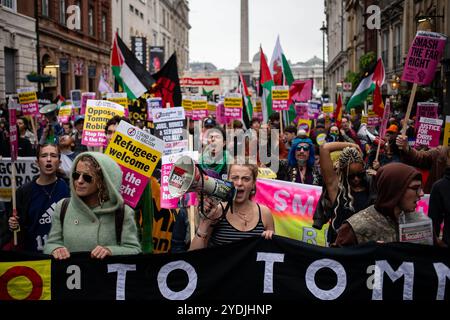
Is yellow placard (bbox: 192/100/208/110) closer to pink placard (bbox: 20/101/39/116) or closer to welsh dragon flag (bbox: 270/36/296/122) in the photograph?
welsh dragon flag (bbox: 270/36/296/122)

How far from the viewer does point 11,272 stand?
11.9 feet

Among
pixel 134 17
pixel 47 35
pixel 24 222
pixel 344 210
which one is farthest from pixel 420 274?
pixel 134 17

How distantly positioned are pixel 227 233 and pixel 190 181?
780 millimetres

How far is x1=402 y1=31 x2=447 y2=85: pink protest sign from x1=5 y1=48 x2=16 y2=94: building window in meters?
23.1

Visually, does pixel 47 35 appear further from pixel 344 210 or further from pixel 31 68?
pixel 344 210

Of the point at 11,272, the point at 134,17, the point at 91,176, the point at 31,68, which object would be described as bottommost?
the point at 11,272

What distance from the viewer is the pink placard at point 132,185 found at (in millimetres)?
4742

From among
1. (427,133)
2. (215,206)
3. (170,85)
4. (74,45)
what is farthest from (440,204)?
(74,45)

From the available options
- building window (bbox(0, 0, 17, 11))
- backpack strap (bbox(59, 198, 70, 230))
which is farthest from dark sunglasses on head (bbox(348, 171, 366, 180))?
building window (bbox(0, 0, 17, 11))

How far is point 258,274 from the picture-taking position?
3641mm

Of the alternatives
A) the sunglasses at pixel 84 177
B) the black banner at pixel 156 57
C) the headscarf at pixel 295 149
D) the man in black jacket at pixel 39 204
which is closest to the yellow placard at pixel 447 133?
the headscarf at pixel 295 149

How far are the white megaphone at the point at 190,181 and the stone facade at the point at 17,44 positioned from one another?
23842mm

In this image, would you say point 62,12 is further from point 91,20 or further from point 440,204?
point 440,204

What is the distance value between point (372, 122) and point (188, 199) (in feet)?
28.6
